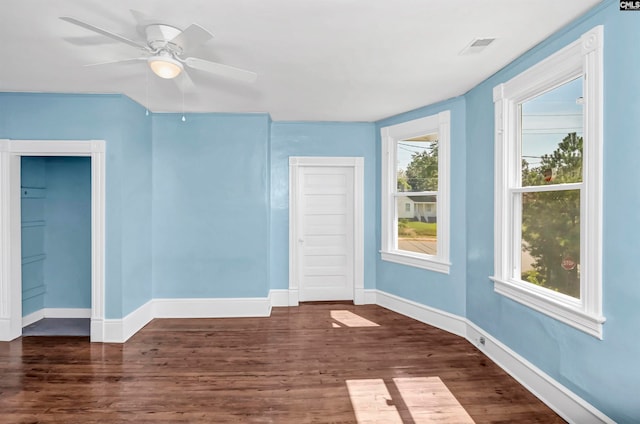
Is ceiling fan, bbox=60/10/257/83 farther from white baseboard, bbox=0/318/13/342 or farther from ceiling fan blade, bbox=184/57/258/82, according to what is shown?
white baseboard, bbox=0/318/13/342

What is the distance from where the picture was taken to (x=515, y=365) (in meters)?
2.94

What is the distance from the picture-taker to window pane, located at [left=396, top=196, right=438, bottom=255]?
4.36 m

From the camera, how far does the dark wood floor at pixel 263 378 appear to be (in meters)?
2.48

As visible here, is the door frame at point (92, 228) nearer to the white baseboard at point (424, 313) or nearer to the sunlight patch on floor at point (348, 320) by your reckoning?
the sunlight patch on floor at point (348, 320)

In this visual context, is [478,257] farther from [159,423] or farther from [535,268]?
[159,423]

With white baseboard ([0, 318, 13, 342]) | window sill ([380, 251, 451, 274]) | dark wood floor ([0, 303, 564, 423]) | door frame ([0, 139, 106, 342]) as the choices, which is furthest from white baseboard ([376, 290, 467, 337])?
white baseboard ([0, 318, 13, 342])

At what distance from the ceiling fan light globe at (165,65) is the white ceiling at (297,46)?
0.81ft

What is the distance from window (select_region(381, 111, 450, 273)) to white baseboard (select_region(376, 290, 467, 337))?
1.66 ft

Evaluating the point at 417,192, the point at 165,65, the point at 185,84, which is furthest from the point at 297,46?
the point at 417,192

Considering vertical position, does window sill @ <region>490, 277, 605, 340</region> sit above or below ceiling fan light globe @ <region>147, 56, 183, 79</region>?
below

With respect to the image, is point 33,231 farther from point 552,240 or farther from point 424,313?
point 552,240

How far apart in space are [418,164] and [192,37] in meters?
3.22

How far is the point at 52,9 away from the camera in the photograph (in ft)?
7.02

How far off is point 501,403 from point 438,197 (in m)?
2.26
